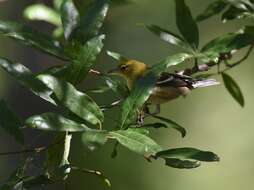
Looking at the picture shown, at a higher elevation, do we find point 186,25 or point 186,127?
point 186,25

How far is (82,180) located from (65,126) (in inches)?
108

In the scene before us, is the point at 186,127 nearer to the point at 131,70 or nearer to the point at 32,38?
the point at 131,70

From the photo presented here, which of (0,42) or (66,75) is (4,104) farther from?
(0,42)

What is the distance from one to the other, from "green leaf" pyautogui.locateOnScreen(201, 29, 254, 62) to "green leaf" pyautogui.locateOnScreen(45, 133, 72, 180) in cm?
39

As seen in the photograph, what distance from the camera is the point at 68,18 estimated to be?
117cm

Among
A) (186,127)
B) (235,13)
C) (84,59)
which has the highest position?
(235,13)

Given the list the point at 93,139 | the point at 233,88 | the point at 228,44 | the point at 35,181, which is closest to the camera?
the point at 93,139

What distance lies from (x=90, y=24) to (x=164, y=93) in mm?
579

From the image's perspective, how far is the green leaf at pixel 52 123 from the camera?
2.98 feet

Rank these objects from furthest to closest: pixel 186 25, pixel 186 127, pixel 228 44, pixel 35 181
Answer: pixel 186 127, pixel 186 25, pixel 228 44, pixel 35 181

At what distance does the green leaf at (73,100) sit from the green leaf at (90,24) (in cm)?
17

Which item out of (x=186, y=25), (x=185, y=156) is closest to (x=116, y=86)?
(x=185, y=156)

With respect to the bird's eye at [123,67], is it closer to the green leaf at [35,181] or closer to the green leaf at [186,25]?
the green leaf at [186,25]

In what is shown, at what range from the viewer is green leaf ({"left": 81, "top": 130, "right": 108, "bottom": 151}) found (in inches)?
35.5
